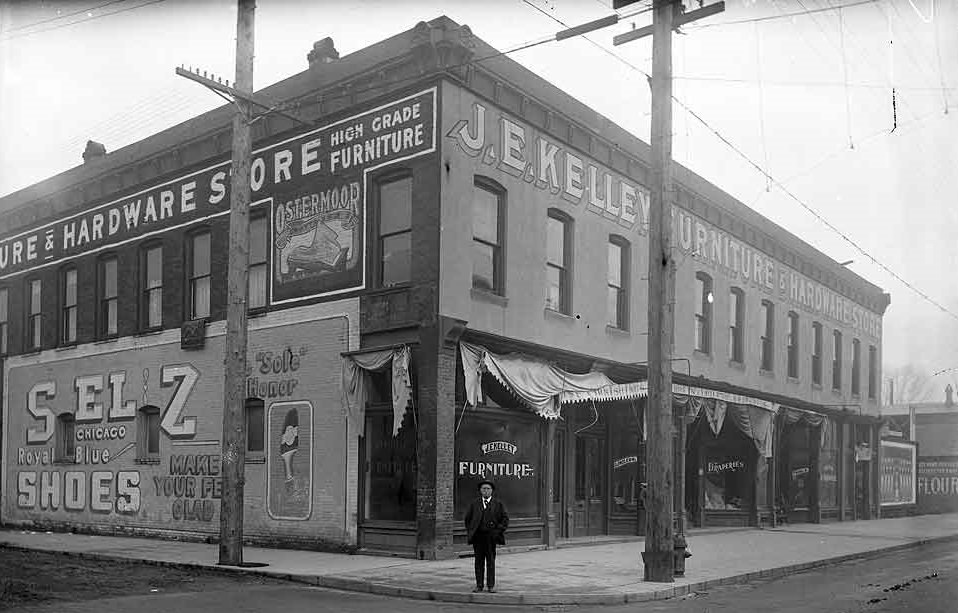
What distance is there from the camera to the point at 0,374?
29688 mm

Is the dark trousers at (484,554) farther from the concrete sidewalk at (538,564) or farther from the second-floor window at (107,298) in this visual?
the second-floor window at (107,298)

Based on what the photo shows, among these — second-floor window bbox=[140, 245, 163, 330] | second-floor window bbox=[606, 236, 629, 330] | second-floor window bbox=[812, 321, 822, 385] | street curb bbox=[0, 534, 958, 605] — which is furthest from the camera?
second-floor window bbox=[812, 321, 822, 385]

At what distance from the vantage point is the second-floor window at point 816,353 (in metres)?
35.4

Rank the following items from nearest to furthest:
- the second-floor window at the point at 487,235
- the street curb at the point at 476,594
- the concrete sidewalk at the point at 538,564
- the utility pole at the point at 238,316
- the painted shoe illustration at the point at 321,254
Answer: the street curb at the point at 476,594
the concrete sidewalk at the point at 538,564
the utility pole at the point at 238,316
the second-floor window at the point at 487,235
the painted shoe illustration at the point at 321,254

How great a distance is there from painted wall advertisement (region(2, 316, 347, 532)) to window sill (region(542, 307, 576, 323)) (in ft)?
13.7

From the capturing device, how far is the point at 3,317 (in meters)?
30.2

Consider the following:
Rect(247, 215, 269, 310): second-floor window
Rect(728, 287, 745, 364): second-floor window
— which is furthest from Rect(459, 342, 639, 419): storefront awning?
Rect(728, 287, 745, 364): second-floor window

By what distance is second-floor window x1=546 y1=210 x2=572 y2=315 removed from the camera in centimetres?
2177

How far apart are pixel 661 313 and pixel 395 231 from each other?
593 cm

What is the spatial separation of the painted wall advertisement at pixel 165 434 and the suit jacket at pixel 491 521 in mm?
5427

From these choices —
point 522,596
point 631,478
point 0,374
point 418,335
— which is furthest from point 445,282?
point 0,374

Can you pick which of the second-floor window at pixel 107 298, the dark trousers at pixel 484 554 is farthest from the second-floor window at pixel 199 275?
the dark trousers at pixel 484 554

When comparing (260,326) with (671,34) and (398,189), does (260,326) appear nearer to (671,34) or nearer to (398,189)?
(398,189)

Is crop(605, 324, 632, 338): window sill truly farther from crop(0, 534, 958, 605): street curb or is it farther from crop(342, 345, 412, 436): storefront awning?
crop(0, 534, 958, 605): street curb
